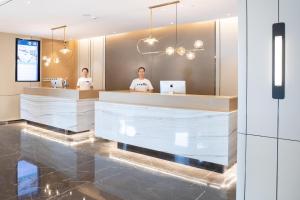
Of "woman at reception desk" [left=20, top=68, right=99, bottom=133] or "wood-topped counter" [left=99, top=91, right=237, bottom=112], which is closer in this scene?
"wood-topped counter" [left=99, top=91, right=237, bottom=112]

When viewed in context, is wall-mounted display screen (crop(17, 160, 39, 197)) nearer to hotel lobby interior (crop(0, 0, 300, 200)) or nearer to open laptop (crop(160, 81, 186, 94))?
hotel lobby interior (crop(0, 0, 300, 200))

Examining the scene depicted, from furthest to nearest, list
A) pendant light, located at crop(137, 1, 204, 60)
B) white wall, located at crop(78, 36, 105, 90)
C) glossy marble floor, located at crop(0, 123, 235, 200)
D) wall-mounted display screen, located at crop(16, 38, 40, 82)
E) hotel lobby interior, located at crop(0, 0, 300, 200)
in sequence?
white wall, located at crop(78, 36, 105, 90) < wall-mounted display screen, located at crop(16, 38, 40, 82) < pendant light, located at crop(137, 1, 204, 60) < glossy marble floor, located at crop(0, 123, 235, 200) < hotel lobby interior, located at crop(0, 0, 300, 200)

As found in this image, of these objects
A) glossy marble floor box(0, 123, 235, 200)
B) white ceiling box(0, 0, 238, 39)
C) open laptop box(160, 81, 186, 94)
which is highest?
white ceiling box(0, 0, 238, 39)

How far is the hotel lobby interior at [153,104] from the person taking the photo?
2521mm

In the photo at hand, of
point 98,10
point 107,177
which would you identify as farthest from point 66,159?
point 98,10

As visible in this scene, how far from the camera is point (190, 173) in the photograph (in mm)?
4316

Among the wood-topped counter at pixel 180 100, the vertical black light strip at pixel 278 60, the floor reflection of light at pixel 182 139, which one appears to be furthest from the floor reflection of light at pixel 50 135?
the vertical black light strip at pixel 278 60

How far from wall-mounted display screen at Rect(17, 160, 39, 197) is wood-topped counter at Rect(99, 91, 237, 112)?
2124 mm

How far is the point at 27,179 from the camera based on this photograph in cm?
397

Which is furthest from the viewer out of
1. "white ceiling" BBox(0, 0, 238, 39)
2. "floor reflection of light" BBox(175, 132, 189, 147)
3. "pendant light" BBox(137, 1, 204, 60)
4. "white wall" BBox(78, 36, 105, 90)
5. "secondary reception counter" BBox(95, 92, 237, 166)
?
"white wall" BBox(78, 36, 105, 90)

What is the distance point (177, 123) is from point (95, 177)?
5.42 feet

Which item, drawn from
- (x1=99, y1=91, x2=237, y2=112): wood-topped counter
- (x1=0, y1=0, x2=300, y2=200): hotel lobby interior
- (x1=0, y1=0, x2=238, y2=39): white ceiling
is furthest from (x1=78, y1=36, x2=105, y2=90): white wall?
(x1=99, y1=91, x2=237, y2=112): wood-topped counter

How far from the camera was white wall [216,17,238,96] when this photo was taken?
666cm

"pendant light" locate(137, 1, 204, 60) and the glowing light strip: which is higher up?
"pendant light" locate(137, 1, 204, 60)
